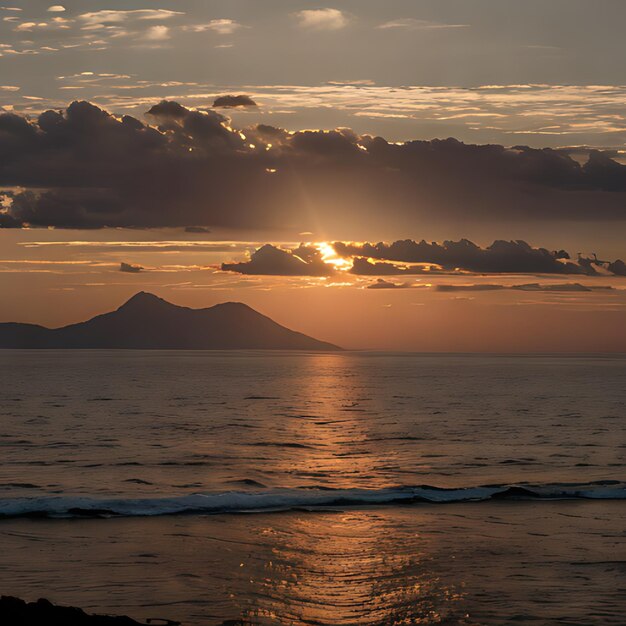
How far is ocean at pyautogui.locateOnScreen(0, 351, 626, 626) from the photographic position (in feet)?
72.5

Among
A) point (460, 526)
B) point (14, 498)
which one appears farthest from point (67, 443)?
point (460, 526)

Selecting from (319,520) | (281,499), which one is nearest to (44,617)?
(319,520)

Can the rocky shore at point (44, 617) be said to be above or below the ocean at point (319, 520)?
above

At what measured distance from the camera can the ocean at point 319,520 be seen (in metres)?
22.1

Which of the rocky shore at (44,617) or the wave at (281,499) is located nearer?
the rocky shore at (44,617)

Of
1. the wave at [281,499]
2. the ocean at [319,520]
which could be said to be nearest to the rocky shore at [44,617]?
the ocean at [319,520]

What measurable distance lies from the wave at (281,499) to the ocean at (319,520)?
143 mm

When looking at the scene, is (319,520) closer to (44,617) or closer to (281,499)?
(281,499)

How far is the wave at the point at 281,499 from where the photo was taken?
117ft

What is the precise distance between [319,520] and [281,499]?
17.2 ft

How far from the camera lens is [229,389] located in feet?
456

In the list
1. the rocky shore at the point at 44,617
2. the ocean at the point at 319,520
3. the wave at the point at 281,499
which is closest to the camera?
the rocky shore at the point at 44,617

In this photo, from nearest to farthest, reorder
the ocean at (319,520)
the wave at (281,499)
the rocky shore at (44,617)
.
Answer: the rocky shore at (44,617)
the ocean at (319,520)
the wave at (281,499)

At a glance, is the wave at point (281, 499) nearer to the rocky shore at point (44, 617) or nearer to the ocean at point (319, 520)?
the ocean at point (319, 520)
